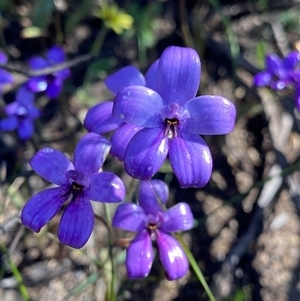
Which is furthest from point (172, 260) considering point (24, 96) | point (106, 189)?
point (24, 96)

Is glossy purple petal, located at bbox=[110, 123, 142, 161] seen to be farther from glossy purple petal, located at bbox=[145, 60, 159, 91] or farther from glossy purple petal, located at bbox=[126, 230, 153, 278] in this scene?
glossy purple petal, located at bbox=[126, 230, 153, 278]

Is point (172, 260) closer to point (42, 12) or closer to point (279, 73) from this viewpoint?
point (279, 73)

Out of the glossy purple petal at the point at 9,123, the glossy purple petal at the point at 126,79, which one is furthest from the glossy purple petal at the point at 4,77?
the glossy purple petal at the point at 126,79

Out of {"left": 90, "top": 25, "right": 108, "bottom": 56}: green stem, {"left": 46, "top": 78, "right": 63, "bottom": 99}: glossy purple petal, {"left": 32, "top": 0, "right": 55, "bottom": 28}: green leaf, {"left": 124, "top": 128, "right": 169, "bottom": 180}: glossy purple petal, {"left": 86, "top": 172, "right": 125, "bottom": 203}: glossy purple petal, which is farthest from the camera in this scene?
{"left": 90, "top": 25, "right": 108, "bottom": 56}: green stem

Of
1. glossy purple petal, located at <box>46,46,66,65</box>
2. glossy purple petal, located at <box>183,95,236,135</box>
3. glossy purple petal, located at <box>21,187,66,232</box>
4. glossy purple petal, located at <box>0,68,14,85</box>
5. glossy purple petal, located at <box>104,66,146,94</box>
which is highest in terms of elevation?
glossy purple petal, located at <box>183,95,236,135</box>

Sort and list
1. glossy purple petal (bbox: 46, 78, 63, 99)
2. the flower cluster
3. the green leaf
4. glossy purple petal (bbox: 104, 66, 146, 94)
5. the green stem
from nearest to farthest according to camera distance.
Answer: glossy purple petal (bbox: 104, 66, 146, 94)
the flower cluster
glossy purple petal (bbox: 46, 78, 63, 99)
the green leaf
the green stem

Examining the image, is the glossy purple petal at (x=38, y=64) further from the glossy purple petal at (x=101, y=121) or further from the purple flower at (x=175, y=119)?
the purple flower at (x=175, y=119)

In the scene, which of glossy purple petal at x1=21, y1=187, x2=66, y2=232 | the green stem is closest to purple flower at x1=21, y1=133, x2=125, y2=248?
glossy purple petal at x1=21, y1=187, x2=66, y2=232
